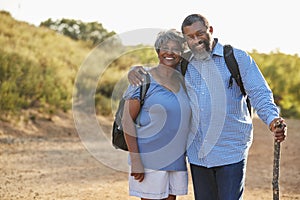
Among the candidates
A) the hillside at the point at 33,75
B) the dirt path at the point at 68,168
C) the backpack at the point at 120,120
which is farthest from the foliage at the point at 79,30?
the backpack at the point at 120,120

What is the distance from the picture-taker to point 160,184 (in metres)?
4.18

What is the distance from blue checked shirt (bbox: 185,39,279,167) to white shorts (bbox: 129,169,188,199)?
0.32 m

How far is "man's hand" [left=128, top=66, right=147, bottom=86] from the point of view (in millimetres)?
4066

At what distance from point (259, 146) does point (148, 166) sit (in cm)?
860

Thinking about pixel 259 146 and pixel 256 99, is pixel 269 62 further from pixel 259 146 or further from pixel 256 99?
pixel 256 99

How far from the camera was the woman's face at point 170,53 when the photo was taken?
404 centimetres

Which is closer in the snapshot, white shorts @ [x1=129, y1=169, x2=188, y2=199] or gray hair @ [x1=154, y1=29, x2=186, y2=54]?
gray hair @ [x1=154, y1=29, x2=186, y2=54]

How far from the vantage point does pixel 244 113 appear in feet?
13.1

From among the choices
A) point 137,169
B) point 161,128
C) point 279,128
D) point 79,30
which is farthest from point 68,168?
point 79,30

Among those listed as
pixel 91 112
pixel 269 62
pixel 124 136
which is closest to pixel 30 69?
pixel 91 112

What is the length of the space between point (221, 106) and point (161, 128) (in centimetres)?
47

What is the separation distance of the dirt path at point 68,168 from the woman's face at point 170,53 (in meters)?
3.44

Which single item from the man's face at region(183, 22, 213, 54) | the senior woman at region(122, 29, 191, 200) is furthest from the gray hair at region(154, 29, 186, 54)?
the man's face at region(183, 22, 213, 54)

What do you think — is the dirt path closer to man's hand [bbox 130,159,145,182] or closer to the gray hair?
man's hand [bbox 130,159,145,182]
